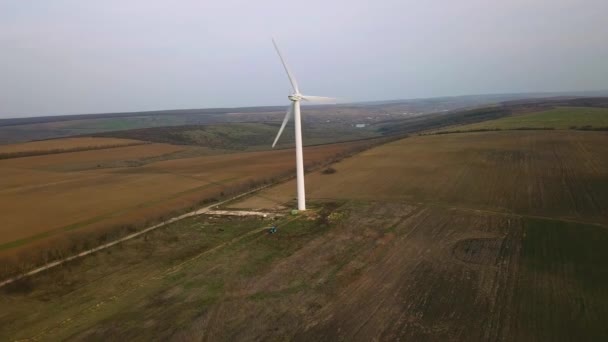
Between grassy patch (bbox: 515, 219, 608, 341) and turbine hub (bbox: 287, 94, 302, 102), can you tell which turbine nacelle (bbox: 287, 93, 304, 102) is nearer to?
turbine hub (bbox: 287, 94, 302, 102)

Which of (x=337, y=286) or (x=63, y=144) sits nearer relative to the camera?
(x=337, y=286)

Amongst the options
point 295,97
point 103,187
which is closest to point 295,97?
point 295,97

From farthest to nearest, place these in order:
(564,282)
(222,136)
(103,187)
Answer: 1. (222,136)
2. (103,187)
3. (564,282)

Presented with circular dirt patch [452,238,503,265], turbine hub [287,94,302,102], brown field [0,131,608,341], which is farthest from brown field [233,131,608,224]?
turbine hub [287,94,302,102]

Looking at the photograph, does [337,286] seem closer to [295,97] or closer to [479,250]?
[479,250]

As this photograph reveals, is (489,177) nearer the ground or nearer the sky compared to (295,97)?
nearer the ground

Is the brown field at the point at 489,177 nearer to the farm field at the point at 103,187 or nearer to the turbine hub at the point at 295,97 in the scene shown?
the farm field at the point at 103,187

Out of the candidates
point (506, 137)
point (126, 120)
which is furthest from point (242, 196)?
point (126, 120)
